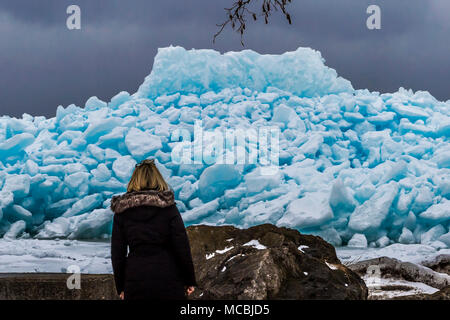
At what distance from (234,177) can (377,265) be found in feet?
17.8

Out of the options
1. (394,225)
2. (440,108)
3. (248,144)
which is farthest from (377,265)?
(440,108)

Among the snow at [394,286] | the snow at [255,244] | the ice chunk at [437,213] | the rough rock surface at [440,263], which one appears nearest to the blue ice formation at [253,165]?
the ice chunk at [437,213]

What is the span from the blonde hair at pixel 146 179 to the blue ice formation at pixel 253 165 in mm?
6951

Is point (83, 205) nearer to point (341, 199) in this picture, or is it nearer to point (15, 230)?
point (15, 230)

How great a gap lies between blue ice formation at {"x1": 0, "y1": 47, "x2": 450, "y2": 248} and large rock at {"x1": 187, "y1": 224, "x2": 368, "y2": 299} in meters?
5.46

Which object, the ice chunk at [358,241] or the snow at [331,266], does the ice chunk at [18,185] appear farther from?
the snow at [331,266]

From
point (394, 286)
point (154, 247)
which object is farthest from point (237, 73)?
point (154, 247)

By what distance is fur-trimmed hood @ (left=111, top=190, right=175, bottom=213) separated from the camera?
2.27 metres

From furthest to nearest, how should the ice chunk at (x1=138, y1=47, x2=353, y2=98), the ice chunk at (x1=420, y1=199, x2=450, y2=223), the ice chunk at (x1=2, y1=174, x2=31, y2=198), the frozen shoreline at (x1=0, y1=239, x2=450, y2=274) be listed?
the ice chunk at (x1=138, y1=47, x2=353, y2=98)
the ice chunk at (x1=2, y1=174, x2=31, y2=198)
the ice chunk at (x1=420, y1=199, x2=450, y2=223)
the frozen shoreline at (x1=0, y1=239, x2=450, y2=274)

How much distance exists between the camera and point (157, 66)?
13914mm

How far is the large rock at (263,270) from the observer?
303 centimetres

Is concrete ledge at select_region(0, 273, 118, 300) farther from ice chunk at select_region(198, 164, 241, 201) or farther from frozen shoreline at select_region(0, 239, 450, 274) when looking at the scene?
ice chunk at select_region(198, 164, 241, 201)

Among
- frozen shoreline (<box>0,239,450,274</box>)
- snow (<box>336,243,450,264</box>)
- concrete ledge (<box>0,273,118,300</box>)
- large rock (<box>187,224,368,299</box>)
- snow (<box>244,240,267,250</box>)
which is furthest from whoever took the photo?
snow (<box>336,243,450,264</box>)

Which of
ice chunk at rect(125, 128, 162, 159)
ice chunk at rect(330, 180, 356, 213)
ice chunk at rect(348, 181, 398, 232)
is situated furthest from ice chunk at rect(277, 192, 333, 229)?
ice chunk at rect(125, 128, 162, 159)
